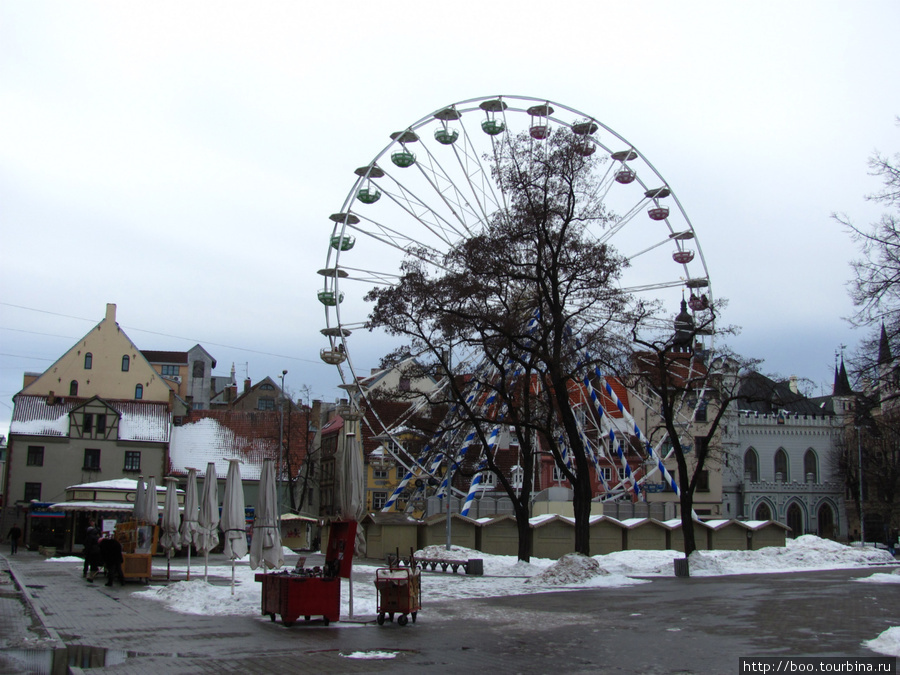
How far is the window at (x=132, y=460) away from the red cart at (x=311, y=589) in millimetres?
46529

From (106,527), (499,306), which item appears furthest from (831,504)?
(106,527)

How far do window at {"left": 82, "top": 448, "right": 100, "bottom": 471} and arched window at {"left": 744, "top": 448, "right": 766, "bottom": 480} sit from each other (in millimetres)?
48512

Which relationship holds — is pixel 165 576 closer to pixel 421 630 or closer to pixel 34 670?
pixel 421 630

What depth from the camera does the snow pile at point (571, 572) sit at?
2512cm

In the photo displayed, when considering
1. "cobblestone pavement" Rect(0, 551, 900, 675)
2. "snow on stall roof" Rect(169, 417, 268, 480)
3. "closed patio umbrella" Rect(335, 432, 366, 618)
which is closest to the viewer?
"cobblestone pavement" Rect(0, 551, 900, 675)

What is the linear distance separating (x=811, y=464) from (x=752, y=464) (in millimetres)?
6097

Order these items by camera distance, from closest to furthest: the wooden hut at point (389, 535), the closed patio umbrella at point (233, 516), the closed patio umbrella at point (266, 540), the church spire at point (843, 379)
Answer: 1. the closed patio umbrella at point (266, 540)
2. the closed patio umbrella at point (233, 516)
3. the church spire at point (843, 379)
4. the wooden hut at point (389, 535)

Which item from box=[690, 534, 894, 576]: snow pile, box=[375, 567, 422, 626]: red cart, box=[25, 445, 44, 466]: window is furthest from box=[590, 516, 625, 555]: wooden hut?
box=[25, 445, 44, 466]: window

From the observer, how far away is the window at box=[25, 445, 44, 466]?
185ft

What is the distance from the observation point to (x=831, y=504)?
2908 inches

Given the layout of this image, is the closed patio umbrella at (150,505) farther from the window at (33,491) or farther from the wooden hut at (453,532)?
the window at (33,491)

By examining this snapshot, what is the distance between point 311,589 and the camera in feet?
50.8

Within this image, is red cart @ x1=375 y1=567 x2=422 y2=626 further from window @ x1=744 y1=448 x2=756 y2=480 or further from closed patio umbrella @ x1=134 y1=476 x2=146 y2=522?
window @ x1=744 y1=448 x2=756 y2=480

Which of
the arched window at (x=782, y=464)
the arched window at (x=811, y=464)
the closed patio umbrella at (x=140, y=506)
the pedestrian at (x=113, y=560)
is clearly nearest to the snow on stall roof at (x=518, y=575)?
the pedestrian at (x=113, y=560)
